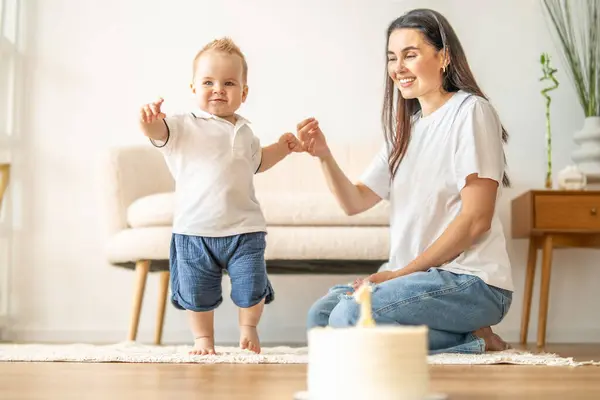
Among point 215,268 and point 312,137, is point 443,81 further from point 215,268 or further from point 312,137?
point 215,268

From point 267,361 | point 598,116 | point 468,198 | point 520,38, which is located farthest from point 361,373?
point 520,38

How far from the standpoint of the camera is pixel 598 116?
3004 mm

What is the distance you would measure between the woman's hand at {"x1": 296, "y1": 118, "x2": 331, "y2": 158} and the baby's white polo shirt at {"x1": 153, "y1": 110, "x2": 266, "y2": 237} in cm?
12

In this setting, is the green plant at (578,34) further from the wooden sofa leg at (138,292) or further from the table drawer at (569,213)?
the wooden sofa leg at (138,292)

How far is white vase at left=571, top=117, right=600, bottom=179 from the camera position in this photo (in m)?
2.93

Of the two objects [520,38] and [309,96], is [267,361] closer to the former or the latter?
[309,96]

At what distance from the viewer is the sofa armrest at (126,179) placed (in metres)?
2.60

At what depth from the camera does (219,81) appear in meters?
1.74

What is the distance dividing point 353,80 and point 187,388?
2554 millimetres

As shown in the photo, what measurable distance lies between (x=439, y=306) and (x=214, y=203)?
51 cm

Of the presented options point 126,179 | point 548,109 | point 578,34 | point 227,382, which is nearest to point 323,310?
point 227,382

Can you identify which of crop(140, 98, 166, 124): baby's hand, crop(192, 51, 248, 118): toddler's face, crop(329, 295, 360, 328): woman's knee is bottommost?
crop(329, 295, 360, 328): woman's knee

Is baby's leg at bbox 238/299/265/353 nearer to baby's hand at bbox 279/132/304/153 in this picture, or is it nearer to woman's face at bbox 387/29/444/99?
baby's hand at bbox 279/132/304/153

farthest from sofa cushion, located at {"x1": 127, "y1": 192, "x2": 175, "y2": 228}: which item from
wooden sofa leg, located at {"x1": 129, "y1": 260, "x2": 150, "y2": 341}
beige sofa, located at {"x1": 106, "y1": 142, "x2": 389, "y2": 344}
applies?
wooden sofa leg, located at {"x1": 129, "y1": 260, "x2": 150, "y2": 341}
